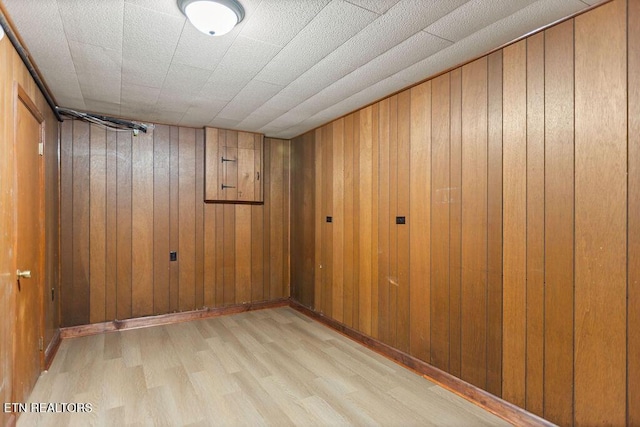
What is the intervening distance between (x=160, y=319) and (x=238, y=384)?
73.6 inches

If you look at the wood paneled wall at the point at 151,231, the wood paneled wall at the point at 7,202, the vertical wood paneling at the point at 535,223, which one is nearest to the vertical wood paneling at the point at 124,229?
the wood paneled wall at the point at 151,231

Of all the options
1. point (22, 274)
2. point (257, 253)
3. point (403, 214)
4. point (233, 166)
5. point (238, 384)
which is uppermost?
point (233, 166)

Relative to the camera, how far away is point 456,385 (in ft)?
7.93

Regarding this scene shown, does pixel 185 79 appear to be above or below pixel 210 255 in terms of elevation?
above

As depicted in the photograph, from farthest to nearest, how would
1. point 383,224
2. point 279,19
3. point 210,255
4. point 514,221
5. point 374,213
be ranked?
point 210,255 → point 374,213 → point 383,224 → point 514,221 → point 279,19

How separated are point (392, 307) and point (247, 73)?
233cm

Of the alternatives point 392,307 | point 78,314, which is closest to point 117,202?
point 78,314

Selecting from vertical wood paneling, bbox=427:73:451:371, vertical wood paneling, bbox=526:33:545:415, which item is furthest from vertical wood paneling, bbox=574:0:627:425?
vertical wood paneling, bbox=427:73:451:371

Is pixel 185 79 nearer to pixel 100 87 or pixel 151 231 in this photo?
pixel 100 87

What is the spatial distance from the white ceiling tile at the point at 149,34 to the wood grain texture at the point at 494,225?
1942mm

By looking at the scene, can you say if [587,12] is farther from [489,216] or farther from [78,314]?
[78,314]

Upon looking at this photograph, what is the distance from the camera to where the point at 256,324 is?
3.97m

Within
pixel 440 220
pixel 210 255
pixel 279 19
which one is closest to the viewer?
pixel 279 19

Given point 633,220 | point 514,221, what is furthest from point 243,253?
point 633,220
